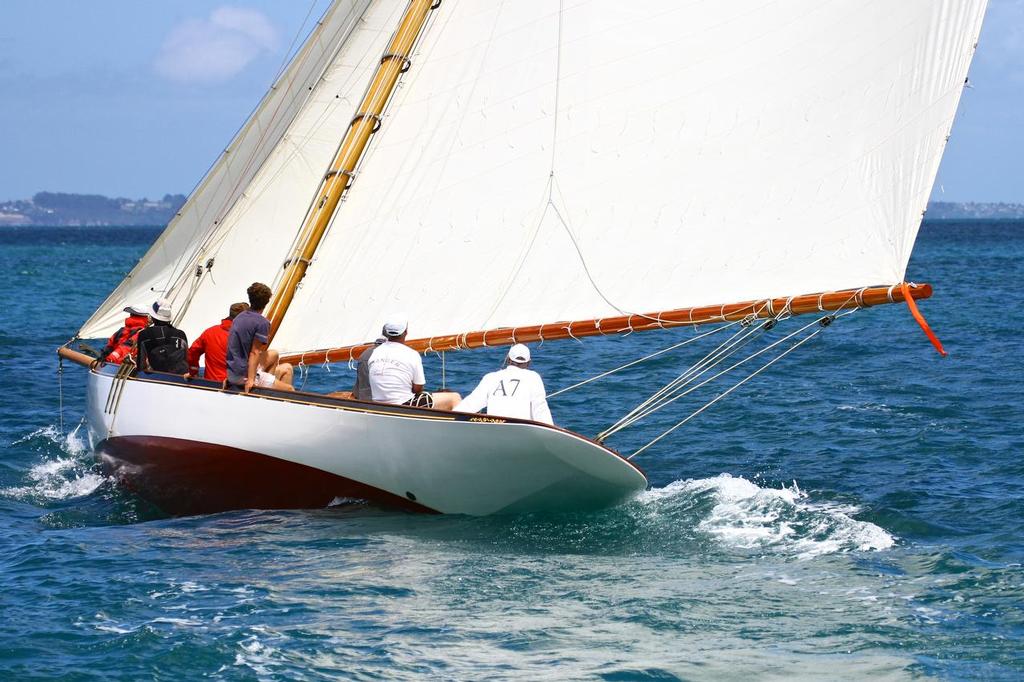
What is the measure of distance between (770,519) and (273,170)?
7978 mm

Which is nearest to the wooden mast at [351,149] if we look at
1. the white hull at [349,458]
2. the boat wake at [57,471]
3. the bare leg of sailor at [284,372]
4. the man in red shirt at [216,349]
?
the bare leg of sailor at [284,372]

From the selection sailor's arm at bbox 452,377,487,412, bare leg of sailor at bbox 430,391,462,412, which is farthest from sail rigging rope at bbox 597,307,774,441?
bare leg of sailor at bbox 430,391,462,412

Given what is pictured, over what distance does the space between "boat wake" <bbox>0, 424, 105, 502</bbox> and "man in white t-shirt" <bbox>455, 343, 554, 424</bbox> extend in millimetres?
5909

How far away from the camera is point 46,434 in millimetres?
21141

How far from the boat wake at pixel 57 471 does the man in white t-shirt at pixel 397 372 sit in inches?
191

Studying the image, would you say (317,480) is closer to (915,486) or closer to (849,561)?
(849,561)

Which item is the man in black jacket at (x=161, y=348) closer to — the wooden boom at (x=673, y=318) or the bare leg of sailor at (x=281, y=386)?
the bare leg of sailor at (x=281, y=386)

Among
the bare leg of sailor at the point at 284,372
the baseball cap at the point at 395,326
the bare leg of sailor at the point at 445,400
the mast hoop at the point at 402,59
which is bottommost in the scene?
the bare leg of sailor at the point at 445,400

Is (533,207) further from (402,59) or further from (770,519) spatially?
(770,519)

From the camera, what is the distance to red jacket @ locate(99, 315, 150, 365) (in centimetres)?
1731

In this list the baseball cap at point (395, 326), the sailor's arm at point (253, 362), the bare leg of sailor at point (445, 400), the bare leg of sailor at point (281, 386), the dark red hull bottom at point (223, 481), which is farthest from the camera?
the bare leg of sailor at point (281, 386)

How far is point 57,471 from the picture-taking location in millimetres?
18234

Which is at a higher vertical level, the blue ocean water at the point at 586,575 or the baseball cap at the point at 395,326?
the baseball cap at the point at 395,326

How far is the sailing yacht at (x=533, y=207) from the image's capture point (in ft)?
43.3
